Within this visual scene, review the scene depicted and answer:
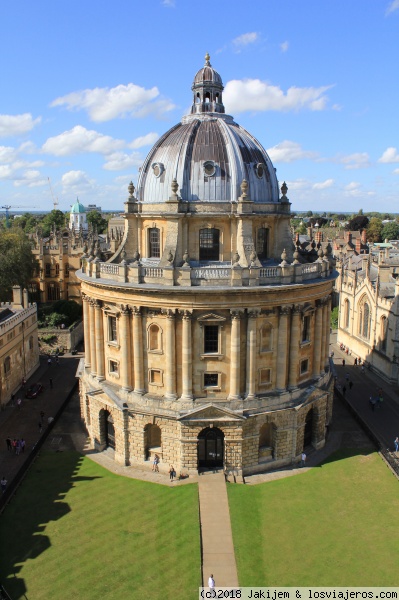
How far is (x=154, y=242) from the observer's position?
39344 mm

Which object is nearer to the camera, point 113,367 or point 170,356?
point 170,356

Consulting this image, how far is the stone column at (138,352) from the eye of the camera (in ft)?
117

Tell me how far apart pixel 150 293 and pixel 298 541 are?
18597 mm

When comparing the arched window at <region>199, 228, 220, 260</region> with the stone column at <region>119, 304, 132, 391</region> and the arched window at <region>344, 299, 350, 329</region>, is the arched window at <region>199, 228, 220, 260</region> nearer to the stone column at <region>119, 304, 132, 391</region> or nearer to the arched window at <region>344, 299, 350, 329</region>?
the stone column at <region>119, 304, 132, 391</region>

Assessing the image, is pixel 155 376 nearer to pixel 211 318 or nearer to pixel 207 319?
pixel 207 319

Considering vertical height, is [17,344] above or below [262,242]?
below

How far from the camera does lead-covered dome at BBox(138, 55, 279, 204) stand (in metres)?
37.1

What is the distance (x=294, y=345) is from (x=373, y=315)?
89.1ft

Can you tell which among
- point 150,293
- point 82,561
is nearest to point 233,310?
point 150,293

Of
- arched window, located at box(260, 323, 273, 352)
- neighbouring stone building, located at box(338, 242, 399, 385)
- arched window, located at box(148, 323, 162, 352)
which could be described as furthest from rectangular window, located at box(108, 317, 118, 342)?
neighbouring stone building, located at box(338, 242, 399, 385)

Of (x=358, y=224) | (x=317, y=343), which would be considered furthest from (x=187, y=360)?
(x=358, y=224)

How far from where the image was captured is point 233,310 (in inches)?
A: 1336

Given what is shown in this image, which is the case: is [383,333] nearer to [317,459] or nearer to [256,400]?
[317,459]

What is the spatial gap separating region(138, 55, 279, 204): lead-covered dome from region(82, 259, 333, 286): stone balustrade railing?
6.28 m
